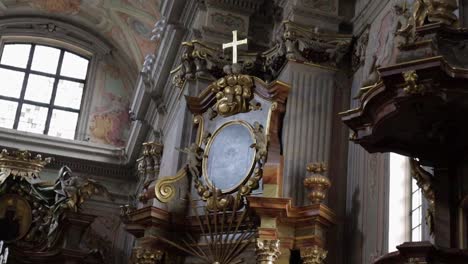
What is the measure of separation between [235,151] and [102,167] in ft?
27.7

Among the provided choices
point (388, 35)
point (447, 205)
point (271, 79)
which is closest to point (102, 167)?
point (271, 79)

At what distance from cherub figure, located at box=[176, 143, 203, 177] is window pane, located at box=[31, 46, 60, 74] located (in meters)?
9.72

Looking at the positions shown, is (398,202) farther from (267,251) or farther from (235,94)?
(235,94)

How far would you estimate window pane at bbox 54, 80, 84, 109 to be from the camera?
1819cm

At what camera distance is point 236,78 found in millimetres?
9297

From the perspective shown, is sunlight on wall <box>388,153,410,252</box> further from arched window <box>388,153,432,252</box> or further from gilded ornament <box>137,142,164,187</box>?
gilded ornament <box>137,142,164,187</box>

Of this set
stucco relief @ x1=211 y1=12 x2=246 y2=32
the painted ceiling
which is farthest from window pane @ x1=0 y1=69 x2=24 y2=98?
stucco relief @ x1=211 y1=12 x2=246 y2=32

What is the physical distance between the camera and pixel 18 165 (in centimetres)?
1448

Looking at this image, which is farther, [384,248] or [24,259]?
[24,259]

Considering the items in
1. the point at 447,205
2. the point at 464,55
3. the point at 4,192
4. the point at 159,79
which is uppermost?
the point at 159,79

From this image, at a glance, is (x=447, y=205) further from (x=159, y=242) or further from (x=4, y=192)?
(x=4, y=192)

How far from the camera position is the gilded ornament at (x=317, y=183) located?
7.81 meters

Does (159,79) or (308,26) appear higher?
(159,79)

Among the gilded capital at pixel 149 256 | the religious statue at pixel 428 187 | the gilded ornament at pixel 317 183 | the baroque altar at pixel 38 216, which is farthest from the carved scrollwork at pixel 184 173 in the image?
the baroque altar at pixel 38 216
